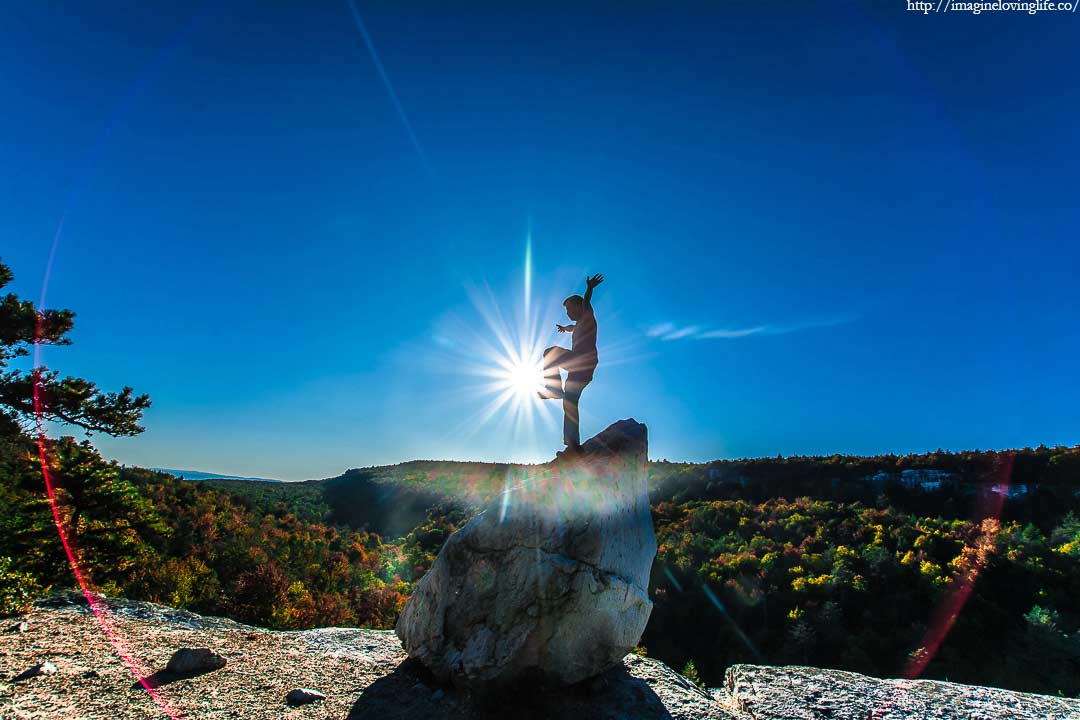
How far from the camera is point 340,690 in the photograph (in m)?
8.22

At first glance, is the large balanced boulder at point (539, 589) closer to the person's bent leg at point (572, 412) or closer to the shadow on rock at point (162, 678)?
the person's bent leg at point (572, 412)

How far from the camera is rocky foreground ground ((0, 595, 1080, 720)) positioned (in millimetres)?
6793

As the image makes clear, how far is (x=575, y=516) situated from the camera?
847 cm

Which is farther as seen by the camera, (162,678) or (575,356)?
(575,356)

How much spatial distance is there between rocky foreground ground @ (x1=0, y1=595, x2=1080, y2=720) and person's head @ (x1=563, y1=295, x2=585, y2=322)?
678cm

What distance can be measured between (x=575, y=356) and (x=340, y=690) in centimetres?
737

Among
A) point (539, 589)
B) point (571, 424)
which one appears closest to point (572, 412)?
point (571, 424)

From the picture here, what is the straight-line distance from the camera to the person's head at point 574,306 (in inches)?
357

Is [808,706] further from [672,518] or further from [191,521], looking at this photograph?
[672,518]

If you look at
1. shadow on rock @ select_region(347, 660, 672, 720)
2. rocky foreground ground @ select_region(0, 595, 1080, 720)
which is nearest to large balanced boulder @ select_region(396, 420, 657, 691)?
shadow on rock @ select_region(347, 660, 672, 720)

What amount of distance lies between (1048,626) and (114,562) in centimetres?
4728

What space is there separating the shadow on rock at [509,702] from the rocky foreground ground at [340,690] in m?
0.02

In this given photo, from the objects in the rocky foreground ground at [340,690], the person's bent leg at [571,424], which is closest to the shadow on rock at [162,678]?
the rocky foreground ground at [340,690]

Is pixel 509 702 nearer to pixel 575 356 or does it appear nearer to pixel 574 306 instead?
pixel 575 356
